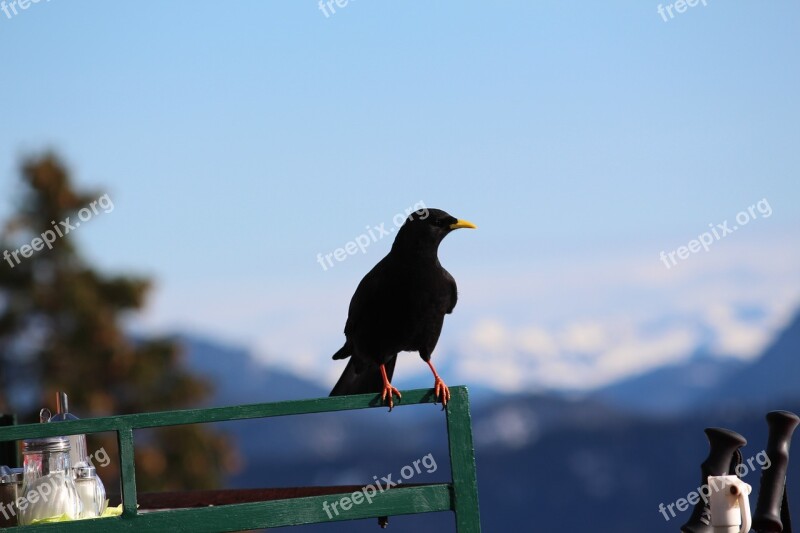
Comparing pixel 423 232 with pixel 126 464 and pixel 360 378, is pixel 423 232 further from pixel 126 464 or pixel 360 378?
pixel 126 464

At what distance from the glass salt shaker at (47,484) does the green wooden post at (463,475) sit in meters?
1.33

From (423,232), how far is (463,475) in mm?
1449

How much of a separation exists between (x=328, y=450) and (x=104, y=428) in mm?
48233

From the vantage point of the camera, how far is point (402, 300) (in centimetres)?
507

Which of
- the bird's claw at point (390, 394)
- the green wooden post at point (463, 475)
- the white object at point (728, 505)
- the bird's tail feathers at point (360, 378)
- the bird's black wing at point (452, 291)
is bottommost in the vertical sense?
the white object at point (728, 505)

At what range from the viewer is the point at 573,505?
160ft

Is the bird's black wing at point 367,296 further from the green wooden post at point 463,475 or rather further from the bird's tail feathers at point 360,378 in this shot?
the green wooden post at point 463,475

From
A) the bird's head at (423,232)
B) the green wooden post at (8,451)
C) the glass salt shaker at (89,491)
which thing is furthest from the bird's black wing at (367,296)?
Result: the green wooden post at (8,451)

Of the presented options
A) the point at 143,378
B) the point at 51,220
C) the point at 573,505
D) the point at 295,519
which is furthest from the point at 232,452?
the point at 573,505

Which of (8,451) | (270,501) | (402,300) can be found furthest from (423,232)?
(8,451)

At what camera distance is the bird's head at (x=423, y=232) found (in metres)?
5.10

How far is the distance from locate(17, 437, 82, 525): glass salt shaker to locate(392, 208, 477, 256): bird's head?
5.58 ft

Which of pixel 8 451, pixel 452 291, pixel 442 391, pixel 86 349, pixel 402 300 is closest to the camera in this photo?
pixel 442 391

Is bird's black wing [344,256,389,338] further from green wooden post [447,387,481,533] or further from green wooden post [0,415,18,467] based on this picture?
green wooden post [0,415,18,467]
